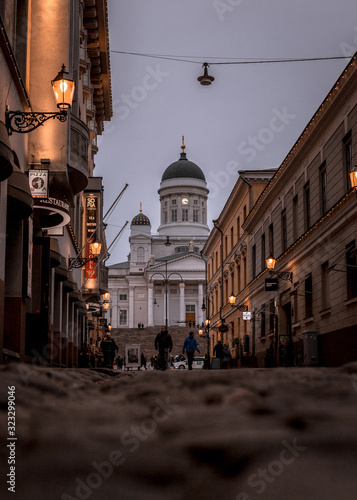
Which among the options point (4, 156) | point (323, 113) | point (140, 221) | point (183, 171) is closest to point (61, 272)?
point (323, 113)

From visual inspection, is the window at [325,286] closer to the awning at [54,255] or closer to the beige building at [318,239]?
the beige building at [318,239]

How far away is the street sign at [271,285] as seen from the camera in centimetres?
3241

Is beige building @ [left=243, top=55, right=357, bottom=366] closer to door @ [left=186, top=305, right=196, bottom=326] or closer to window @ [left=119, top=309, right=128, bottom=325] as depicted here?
door @ [left=186, top=305, right=196, bottom=326]

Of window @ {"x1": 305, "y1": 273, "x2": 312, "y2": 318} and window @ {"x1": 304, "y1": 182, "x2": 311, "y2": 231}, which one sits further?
window @ {"x1": 304, "y1": 182, "x2": 311, "y2": 231}

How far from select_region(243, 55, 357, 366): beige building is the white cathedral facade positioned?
80696 mm

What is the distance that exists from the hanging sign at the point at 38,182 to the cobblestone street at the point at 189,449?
15.8 meters

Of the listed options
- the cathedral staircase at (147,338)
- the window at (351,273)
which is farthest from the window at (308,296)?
the cathedral staircase at (147,338)

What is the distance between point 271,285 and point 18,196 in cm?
2005

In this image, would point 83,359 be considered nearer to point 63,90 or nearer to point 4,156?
point 63,90

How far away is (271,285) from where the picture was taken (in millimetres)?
32625

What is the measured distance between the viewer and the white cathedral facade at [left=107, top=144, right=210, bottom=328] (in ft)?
411

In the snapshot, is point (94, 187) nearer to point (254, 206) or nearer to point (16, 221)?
point (254, 206)

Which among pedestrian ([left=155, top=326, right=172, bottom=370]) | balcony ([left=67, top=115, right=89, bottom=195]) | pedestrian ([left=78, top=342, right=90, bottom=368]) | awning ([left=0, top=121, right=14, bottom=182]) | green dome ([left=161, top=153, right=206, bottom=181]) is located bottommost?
pedestrian ([left=78, top=342, right=90, bottom=368])

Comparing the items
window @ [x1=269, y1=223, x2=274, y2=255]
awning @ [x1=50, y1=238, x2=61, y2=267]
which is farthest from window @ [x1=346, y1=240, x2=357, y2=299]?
window @ [x1=269, y1=223, x2=274, y2=255]
